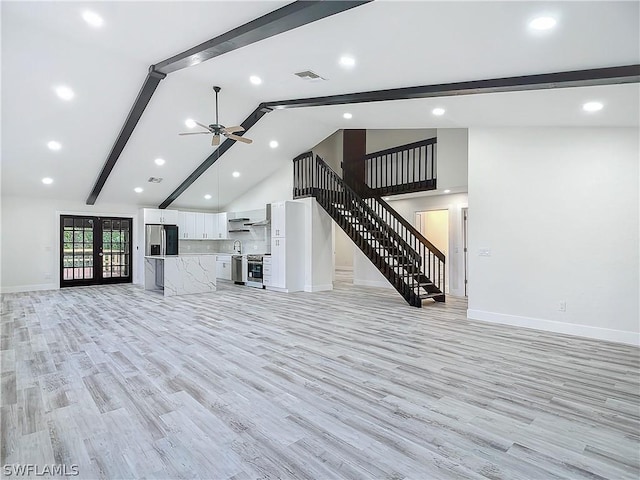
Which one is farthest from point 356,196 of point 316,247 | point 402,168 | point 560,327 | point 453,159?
point 560,327

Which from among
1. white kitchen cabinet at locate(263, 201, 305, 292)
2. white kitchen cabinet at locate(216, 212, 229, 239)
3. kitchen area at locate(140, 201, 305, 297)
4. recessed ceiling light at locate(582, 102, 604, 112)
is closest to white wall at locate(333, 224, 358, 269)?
kitchen area at locate(140, 201, 305, 297)

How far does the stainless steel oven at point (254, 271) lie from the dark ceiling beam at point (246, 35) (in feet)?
15.0

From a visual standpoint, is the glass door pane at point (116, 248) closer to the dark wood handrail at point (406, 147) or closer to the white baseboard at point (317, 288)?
the white baseboard at point (317, 288)

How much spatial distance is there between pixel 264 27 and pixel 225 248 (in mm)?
8992

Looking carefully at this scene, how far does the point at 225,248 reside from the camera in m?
11.8

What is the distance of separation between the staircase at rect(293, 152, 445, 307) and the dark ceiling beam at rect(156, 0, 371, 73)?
15.1ft

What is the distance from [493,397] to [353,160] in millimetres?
7852

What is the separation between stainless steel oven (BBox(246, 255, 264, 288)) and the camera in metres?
9.46

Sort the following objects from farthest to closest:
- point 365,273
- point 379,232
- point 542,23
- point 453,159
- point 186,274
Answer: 1. point 365,273
2. point 186,274
3. point 379,232
4. point 453,159
5. point 542,23

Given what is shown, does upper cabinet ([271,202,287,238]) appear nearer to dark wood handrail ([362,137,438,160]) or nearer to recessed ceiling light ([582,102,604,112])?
dark wood handrail ([362,137,438,160])

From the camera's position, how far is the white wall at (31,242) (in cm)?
848

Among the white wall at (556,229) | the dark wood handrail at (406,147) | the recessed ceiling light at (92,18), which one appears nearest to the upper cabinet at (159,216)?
the dark wood handrail at (406,147)

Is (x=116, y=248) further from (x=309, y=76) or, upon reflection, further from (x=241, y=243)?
(x=309, y=76)

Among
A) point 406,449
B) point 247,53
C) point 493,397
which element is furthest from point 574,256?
point 247,53
